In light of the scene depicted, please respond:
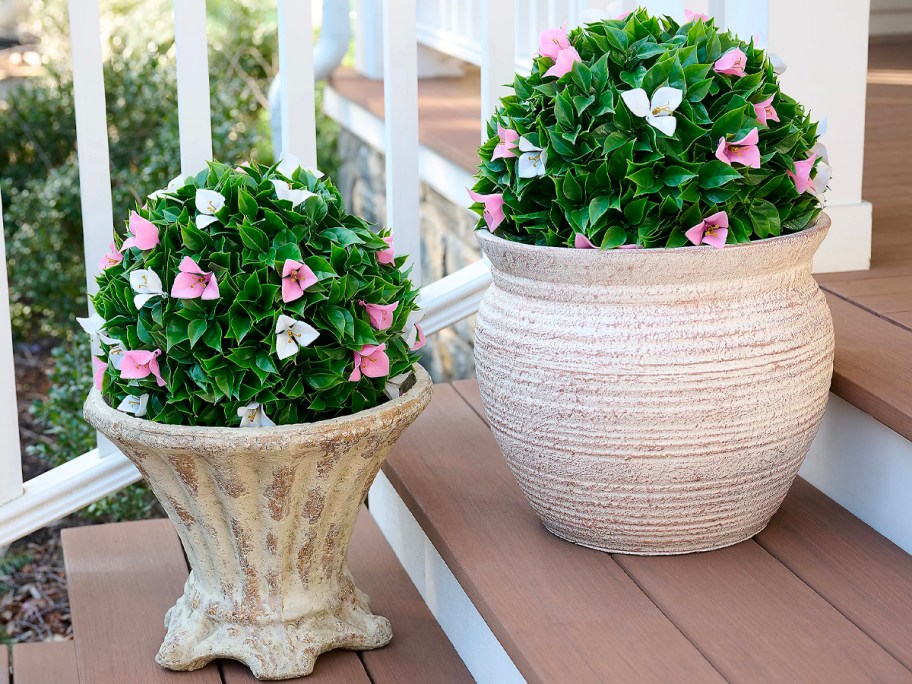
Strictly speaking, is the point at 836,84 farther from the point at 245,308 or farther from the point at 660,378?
the point at 245,308

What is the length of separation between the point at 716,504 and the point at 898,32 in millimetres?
4034

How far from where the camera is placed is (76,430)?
3002 mm

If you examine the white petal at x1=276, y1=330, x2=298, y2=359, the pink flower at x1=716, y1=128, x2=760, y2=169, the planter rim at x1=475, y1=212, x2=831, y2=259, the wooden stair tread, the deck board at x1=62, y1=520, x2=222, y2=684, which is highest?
the pink flower at x1=716, y1=128, x2=760, y2=169

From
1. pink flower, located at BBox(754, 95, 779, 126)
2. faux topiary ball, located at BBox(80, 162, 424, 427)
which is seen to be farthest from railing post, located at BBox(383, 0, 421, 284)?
pink flower, located at BBox(754, 95, 779, 126)

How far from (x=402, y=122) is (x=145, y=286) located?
0.59 metres

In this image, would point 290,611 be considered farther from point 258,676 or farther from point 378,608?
point 378,608

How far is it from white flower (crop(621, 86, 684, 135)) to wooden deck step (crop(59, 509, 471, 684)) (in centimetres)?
74

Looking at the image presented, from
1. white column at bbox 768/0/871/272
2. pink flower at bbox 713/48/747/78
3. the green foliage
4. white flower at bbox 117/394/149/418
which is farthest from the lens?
the green foliage

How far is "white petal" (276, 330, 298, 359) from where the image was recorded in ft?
4.17

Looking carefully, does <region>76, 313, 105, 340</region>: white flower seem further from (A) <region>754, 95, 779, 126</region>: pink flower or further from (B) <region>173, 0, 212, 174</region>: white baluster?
(A) <region>754, 95, 779, 126</region>: pink flower

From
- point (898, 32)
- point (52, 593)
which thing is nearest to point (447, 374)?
point (52, 593)

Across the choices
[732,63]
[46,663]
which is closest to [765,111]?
[732,63]

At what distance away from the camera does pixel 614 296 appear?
1.27m

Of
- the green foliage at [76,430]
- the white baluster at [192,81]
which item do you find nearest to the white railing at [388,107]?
the white baluster at [192,81]
